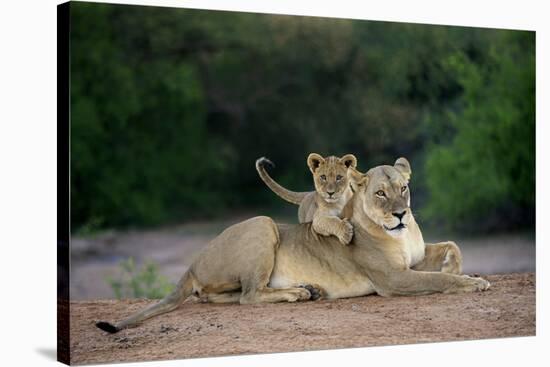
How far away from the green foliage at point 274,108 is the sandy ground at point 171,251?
23cm

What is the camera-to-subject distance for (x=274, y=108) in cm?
1127

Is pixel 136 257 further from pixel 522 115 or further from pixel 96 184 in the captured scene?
pixel 522 115

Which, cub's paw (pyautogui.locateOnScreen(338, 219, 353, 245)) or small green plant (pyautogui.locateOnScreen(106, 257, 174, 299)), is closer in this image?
cub's paw (pyautogui.locateOnScreen(338, 219, 353, 245))

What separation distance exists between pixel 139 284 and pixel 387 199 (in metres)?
3.61

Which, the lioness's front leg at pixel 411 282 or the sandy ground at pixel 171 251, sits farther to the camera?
the sandy ground at pixel 171 251

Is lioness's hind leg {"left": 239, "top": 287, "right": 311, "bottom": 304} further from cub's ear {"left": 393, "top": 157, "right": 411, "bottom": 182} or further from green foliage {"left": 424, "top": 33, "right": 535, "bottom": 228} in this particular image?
green foliage {"left": 424, "top": 33, "right": 535, "bottom": 228}

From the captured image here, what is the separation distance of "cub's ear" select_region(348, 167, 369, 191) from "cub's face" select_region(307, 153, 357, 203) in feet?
0.13

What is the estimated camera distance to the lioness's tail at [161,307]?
8562 mm

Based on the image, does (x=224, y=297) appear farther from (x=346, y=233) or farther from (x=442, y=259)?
(x=442, y=259)

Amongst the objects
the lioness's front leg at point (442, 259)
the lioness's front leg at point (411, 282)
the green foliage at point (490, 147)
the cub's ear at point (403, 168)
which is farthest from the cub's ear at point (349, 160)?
the green foliage at point (490, 147)

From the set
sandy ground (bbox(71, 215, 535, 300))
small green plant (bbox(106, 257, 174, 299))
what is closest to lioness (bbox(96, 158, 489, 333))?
sandy ground (bbox(71, 215, 535, 300))

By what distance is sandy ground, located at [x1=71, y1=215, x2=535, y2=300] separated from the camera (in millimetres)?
10859

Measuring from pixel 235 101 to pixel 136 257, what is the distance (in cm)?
236

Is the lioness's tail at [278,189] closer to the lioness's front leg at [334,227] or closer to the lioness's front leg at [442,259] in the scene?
the lioness's front leg at [334,227]
